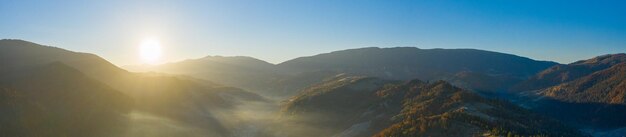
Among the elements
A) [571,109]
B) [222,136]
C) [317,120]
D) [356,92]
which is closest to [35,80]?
[222,136]

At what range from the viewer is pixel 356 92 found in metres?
124

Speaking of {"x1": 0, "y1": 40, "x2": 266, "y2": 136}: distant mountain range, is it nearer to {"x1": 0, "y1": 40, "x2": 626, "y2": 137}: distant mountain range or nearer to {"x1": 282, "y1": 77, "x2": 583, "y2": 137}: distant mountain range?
{"x1": 0, "y1": 40, "x2": 626, "y2": 137}: distant mountain range

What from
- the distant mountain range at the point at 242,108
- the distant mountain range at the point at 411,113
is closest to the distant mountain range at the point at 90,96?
the distant mountain range at the point at 242,108

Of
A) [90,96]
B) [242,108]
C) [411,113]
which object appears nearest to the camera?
[411,113]

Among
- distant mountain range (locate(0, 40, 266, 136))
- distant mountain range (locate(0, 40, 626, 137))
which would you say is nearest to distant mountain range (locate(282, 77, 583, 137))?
distant mountain range (locate(0, 40, 626, 137))

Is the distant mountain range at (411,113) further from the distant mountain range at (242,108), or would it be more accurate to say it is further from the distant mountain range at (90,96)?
the distant mountain range at (90,96)

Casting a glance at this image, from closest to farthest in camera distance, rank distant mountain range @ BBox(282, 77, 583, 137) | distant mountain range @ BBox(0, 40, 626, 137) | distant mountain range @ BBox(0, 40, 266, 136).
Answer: distant mountain range @ BBox(282, 77, 583, 137) < distant mountain range @ BBox(0, 40, 626, 137) < distant mountain range @ BBox(0, 40, 266, 136)

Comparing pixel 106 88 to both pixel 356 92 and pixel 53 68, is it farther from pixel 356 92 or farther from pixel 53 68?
pixel 356 92

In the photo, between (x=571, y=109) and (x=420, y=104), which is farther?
(x=571, y=109)

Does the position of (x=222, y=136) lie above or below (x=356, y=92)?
below

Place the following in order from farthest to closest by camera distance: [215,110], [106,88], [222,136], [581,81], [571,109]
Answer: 1. [581,81]
2. [571,109]
3. [215,110]
4. [106,88]
5. [222,136]

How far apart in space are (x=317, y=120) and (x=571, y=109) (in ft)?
290

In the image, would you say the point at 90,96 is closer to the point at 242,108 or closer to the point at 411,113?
the point at 242,108

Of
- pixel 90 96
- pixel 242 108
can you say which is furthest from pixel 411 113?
pixel 90 96
